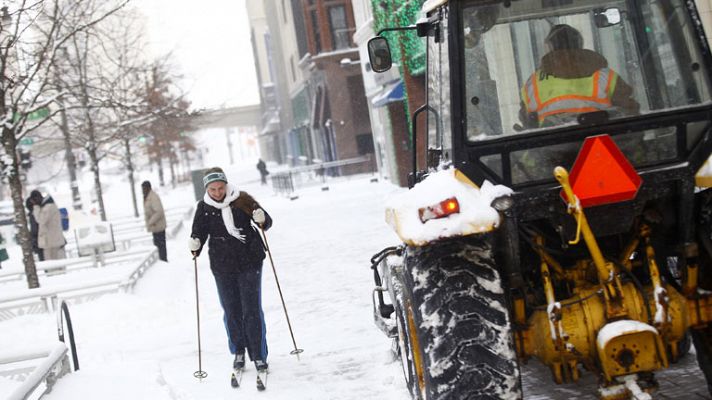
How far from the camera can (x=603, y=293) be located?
422cm

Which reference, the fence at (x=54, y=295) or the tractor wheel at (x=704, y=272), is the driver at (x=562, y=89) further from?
the fence at (x=54, y=295)

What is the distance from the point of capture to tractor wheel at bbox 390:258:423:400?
16.0 feet

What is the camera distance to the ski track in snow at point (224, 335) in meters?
6.85

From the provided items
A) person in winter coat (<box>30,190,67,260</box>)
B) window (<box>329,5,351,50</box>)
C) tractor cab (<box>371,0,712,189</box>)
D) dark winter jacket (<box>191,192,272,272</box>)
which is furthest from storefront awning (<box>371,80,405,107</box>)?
tractor cab (<box>371,0,712,189</box>)

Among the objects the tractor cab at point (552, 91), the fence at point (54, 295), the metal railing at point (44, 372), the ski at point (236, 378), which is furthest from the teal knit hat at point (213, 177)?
the fence at point (54, 295)

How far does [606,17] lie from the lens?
462 centimetres

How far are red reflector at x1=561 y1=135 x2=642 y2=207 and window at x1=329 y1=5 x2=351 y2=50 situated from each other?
124ft

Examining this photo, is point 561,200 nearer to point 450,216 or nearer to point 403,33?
point 450,216

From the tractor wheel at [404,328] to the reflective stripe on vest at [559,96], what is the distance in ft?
4.07

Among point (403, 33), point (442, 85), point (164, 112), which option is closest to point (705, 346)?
point (442, 85)

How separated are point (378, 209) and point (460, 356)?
1915 cm

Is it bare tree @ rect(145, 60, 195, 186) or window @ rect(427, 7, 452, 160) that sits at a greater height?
bare tree @ rect(145, 60, 195, 186)

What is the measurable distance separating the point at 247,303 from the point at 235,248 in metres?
0.47

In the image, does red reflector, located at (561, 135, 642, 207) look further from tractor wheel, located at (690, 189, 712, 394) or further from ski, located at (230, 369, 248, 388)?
ski, located at (230, 369, 248, 388)
